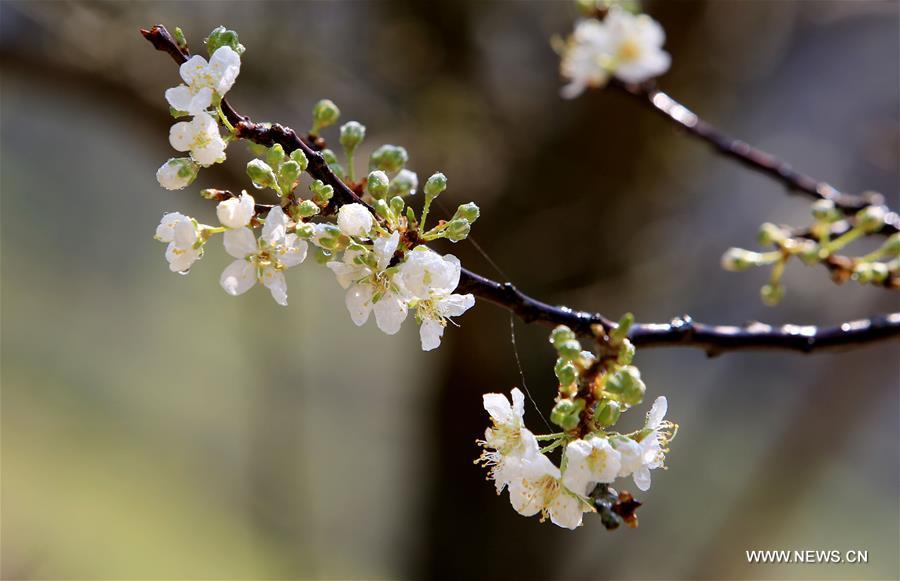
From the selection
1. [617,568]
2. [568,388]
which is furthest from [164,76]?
[617,568]

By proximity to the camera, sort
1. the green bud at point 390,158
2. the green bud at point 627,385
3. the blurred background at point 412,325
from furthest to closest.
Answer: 1. the blurred background at point 412,325
2. the green bud at point 390,158
3. the green bud at point 627,385

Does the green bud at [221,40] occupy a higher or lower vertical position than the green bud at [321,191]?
higher

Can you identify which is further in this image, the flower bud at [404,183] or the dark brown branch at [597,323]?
the flower bud at [404,183]

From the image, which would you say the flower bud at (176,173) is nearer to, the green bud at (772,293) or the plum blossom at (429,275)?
the plum blossom at (429,275)

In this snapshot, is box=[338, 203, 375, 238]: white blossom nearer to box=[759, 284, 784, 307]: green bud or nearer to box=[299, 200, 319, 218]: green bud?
box=[299, 200, 319, 218]: green bud

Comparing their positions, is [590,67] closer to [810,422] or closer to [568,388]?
[568,388]

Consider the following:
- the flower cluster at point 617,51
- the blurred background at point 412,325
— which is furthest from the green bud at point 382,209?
the blurred background at point 412,325

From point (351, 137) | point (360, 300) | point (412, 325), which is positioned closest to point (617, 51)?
point (351, 137)
